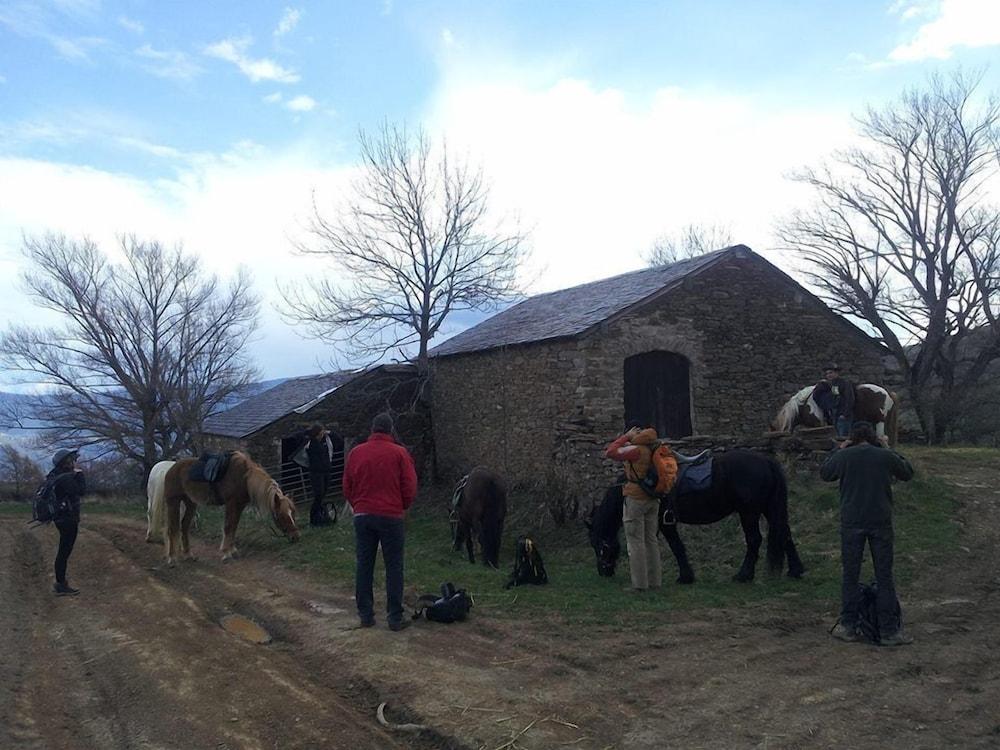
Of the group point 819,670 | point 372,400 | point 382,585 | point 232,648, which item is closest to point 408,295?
point 372,400

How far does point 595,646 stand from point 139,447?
27863mm

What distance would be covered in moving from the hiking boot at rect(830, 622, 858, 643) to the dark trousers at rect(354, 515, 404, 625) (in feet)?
12.3

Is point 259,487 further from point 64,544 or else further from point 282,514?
point 64,544

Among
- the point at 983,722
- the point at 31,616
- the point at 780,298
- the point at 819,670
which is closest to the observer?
the point at 983,722

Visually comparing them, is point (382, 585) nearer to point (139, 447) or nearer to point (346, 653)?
point (346, 653)

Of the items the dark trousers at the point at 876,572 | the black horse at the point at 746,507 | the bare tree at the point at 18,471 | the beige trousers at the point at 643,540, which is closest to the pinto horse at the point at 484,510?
the beige trousers at the point at 643,540

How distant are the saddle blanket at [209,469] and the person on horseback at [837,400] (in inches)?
375

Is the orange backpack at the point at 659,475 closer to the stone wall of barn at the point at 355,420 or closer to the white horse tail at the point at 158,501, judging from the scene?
the white horse tail at the point at 158,501

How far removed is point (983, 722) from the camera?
4.40 m

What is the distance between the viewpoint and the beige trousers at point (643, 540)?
8047mm

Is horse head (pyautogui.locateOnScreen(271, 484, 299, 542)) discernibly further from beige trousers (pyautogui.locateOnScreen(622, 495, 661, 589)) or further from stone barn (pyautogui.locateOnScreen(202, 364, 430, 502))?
stone barn (pyautogui.locateOnScreen(202, 364, 430, 502))

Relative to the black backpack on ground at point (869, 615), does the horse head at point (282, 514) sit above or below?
above

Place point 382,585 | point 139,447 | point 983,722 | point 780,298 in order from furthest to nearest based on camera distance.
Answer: point 139,447 < point 780,298 < point 382,585 < point 983,722

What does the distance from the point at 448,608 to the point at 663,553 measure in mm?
4182
